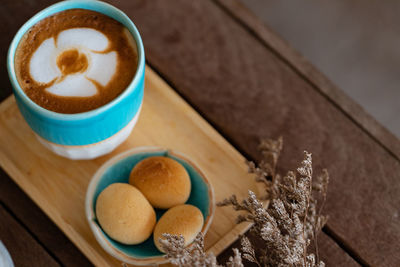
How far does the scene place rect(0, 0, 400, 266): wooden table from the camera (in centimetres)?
74

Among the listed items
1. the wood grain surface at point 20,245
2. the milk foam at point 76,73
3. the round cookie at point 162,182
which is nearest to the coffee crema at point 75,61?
the milk foam at point 76,73

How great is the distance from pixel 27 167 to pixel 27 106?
188 millimetres

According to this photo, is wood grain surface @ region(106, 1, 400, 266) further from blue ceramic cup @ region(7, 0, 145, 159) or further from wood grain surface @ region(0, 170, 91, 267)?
wood grain surface @ region(0, 170, 91, 267)

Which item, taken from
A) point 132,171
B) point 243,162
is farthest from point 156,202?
point 243,162

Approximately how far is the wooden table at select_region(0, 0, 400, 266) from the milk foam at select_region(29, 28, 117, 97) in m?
0.19

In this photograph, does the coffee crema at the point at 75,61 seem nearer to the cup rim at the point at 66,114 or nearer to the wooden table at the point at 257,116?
the cup rim at the point at 66,114

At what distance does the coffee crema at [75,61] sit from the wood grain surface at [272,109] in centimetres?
18

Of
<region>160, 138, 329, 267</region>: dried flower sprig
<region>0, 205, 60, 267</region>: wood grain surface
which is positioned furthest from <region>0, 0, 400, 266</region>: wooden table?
<region>160, 138, 329, 267</region>: dried flower sprig

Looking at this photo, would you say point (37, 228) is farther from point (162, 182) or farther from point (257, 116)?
point (257, 116)

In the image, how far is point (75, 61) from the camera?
0.67 meters

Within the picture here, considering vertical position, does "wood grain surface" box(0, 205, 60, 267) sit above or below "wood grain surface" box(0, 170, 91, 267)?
below

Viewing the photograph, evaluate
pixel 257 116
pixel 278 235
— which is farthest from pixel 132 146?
pixel 278 235

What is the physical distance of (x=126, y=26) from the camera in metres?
0.70

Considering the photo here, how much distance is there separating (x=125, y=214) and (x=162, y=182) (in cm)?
8
